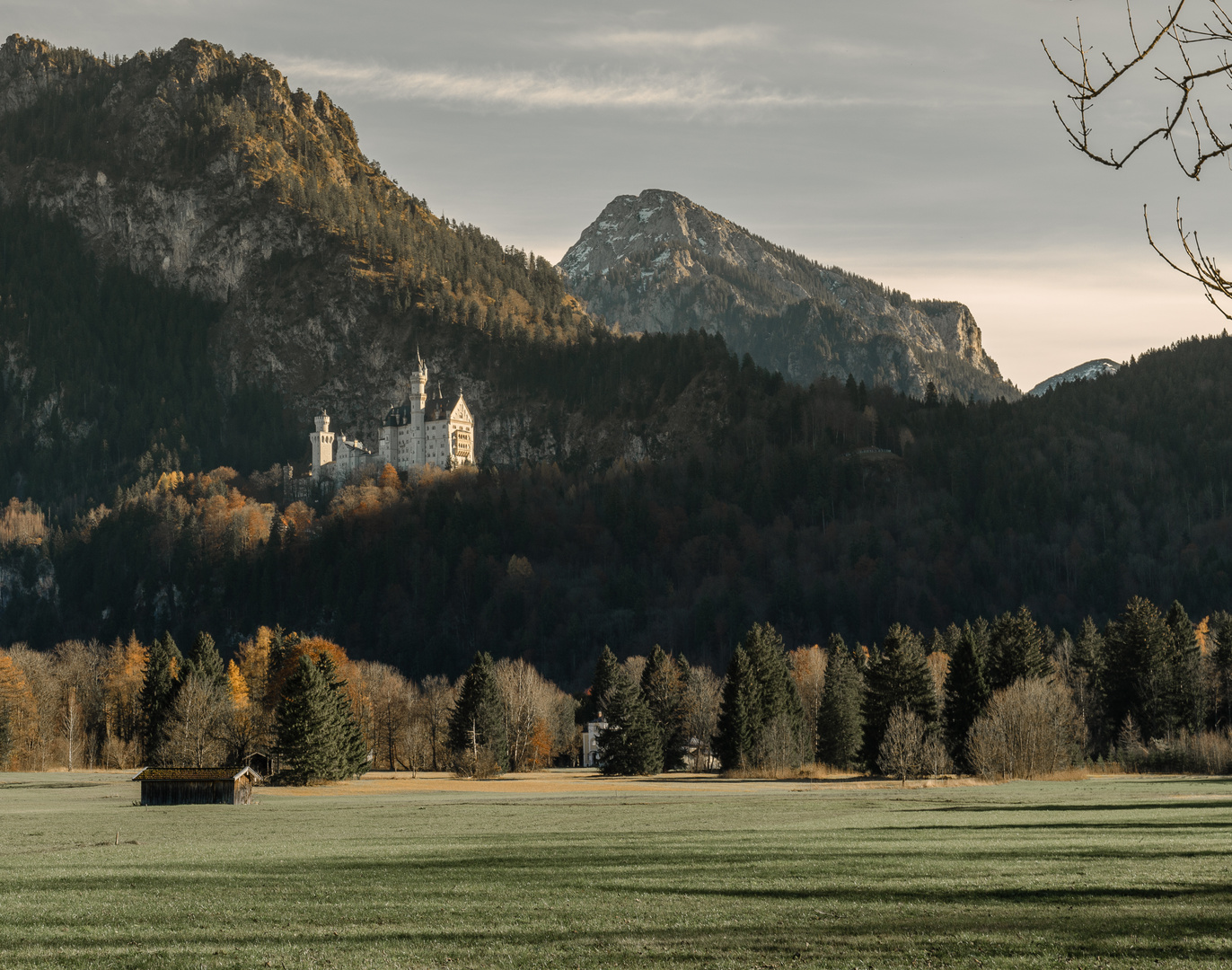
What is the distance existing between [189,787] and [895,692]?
56445mm

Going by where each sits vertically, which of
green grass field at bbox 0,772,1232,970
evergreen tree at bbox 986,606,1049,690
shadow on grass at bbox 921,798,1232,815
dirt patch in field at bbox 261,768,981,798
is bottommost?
dirt patch in field at bbox 261,768,981,798

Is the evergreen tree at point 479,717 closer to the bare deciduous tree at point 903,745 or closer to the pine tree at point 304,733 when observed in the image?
the pine tree at point 304,733

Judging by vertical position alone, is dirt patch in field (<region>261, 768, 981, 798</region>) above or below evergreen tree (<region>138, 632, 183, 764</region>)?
below

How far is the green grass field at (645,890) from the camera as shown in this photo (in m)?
26.3

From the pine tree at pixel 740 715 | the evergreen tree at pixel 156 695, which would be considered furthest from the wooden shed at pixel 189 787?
the pine tree at pixel 740 715

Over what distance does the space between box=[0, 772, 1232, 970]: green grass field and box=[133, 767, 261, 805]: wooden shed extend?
2072 cm

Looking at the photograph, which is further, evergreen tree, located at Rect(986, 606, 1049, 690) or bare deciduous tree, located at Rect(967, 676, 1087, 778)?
evergreen tree, located at Rect(986, 606, 1049, 690)

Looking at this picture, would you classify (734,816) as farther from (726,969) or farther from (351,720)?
(351,720)

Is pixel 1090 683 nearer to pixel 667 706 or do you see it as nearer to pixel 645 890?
pixel 667 706

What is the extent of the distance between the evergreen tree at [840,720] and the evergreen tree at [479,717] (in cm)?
3257

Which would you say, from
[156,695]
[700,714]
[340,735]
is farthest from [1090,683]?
[156,695]

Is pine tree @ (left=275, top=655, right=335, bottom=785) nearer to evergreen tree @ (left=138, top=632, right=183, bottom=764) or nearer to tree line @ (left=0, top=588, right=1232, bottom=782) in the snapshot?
tree line @ (left=0, top=588, right=1232, bottom=782)

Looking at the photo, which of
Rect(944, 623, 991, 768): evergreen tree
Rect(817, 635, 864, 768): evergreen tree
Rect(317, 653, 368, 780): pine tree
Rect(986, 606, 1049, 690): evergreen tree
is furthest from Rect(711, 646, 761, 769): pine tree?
Rect(317, 653, 368, 780): pine tree

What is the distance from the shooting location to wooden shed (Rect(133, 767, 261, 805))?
292 feet
